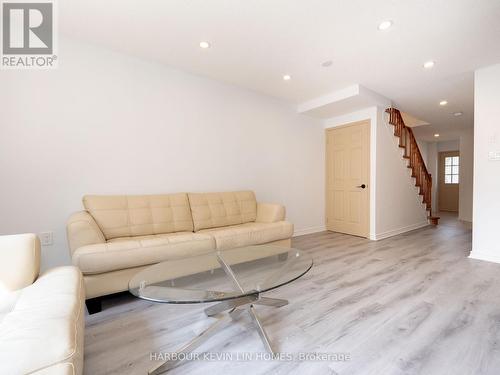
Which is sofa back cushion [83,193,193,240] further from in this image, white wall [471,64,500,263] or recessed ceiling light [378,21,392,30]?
white wall [471,64,500,263]

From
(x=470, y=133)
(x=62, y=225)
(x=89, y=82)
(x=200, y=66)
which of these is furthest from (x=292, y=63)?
(x=470, y=133)

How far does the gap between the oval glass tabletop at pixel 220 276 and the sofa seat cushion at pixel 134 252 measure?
27 centimetres

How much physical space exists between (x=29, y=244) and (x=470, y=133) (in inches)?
327

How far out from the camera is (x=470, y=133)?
19.5 ft

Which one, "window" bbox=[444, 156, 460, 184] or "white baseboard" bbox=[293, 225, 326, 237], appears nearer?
"white baseboard" bbox=[293, 225, 326, 237]

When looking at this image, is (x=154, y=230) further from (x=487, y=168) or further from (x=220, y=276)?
(x=487, y=168)

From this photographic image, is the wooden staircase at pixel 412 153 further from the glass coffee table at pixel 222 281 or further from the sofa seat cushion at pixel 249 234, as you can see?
the glass coffee table at pixel 222 281

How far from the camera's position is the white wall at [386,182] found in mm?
3988

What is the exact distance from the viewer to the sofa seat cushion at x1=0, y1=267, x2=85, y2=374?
0.69 meters

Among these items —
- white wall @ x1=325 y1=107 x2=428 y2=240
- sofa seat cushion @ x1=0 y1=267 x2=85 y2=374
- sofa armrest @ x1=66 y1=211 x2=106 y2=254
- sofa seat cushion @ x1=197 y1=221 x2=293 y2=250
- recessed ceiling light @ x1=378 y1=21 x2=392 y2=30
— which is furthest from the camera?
white wall @ x1=325 y1=107 x2=428 y2=240

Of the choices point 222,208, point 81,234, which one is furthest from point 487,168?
point 81,234

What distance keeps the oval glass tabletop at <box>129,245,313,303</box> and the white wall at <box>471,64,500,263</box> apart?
8.87 feet

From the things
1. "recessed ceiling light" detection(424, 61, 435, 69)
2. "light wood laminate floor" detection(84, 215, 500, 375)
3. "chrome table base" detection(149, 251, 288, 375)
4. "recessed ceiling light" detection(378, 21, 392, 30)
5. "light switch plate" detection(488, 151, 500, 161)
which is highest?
"recessed ceiling light" detection(378, 21, 392, 30)

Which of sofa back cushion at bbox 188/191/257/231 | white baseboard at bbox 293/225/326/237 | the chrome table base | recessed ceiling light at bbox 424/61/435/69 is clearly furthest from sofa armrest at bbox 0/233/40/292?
recessed ceiling light at bbox 424/61/435/69
